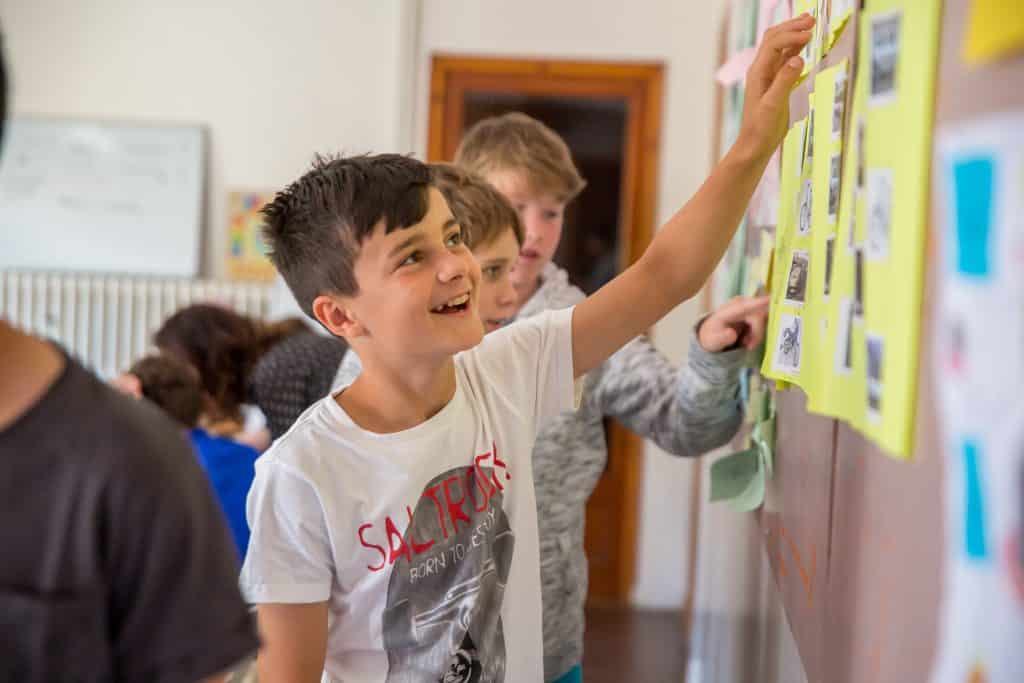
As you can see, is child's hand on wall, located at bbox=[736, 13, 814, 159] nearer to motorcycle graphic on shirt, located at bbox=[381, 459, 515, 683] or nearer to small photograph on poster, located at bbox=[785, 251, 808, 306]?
small photograph on poster, located at bbox=[785, 251, 808, 306]

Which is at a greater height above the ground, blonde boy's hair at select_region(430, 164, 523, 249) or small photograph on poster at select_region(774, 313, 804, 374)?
blonde boy's hair at select_region(430, 164, 523, 249)

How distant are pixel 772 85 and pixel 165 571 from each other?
2.81 ft

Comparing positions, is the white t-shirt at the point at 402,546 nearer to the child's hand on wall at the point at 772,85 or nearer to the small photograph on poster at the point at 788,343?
the small photograph on poster at the point at 788,343

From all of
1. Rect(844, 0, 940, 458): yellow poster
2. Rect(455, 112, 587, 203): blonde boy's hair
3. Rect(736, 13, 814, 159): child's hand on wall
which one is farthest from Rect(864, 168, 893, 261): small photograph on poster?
Rect(455, 112, 587, 203): blonde boy's hair

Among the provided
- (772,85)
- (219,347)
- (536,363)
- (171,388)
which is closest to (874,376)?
(772,85)

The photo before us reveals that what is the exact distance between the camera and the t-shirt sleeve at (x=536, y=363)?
137 cm

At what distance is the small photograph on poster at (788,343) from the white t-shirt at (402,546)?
0.34 metres

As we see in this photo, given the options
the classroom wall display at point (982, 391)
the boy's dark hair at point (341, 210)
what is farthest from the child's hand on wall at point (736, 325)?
the classroom wall display at point (982, 391)

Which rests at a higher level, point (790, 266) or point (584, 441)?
point (790, 266)

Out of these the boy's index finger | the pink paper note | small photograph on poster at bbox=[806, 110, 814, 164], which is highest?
the pink paper note

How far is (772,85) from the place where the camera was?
122 cm

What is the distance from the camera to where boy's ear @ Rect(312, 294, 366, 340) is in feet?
4.37

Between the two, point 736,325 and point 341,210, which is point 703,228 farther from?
point 341,210

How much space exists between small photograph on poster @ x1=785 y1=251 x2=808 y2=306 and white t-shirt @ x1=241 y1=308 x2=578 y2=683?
0.38 m
